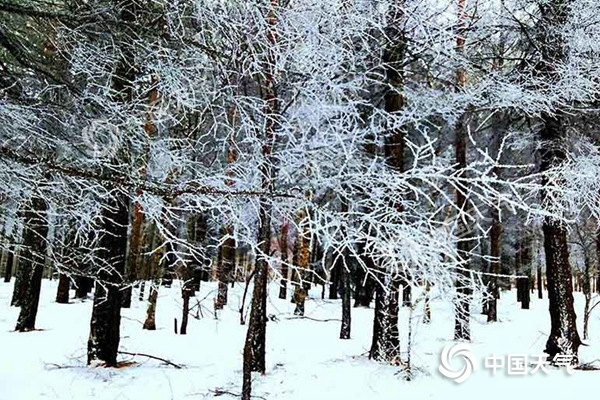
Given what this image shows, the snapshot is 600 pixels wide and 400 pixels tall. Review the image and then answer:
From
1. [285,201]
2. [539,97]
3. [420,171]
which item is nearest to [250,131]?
[285,201]

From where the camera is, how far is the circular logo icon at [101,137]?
13.9ft

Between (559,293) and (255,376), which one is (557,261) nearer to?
(559,293)

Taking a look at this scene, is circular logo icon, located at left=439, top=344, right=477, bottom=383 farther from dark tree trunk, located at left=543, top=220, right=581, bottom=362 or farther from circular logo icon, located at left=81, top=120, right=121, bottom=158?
circular logo icon, located at left=81, top=120, right=121, bottom=158

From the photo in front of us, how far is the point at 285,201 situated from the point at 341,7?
5.81 feet

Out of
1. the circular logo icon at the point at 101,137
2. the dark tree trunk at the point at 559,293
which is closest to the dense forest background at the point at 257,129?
the circular logo icon at the point at 101,137

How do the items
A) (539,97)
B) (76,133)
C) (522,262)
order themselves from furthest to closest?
(522,262) < (539,97) < (76,133)

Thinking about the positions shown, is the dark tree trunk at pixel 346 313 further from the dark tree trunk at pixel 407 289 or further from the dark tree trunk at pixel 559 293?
the dark tree trunk at pixel 559 293

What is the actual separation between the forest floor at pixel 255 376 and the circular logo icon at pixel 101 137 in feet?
11.7

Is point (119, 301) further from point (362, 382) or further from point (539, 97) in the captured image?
point (539, 97)

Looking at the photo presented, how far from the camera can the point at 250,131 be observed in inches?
215

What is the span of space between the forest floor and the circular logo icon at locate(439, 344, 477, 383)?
111mm

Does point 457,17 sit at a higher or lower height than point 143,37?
higher

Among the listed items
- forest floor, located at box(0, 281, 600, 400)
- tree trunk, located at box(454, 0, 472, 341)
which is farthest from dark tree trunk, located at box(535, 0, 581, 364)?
tree trunk, located at box(454, 0, 472, 341)

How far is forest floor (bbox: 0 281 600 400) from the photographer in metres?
6.74
